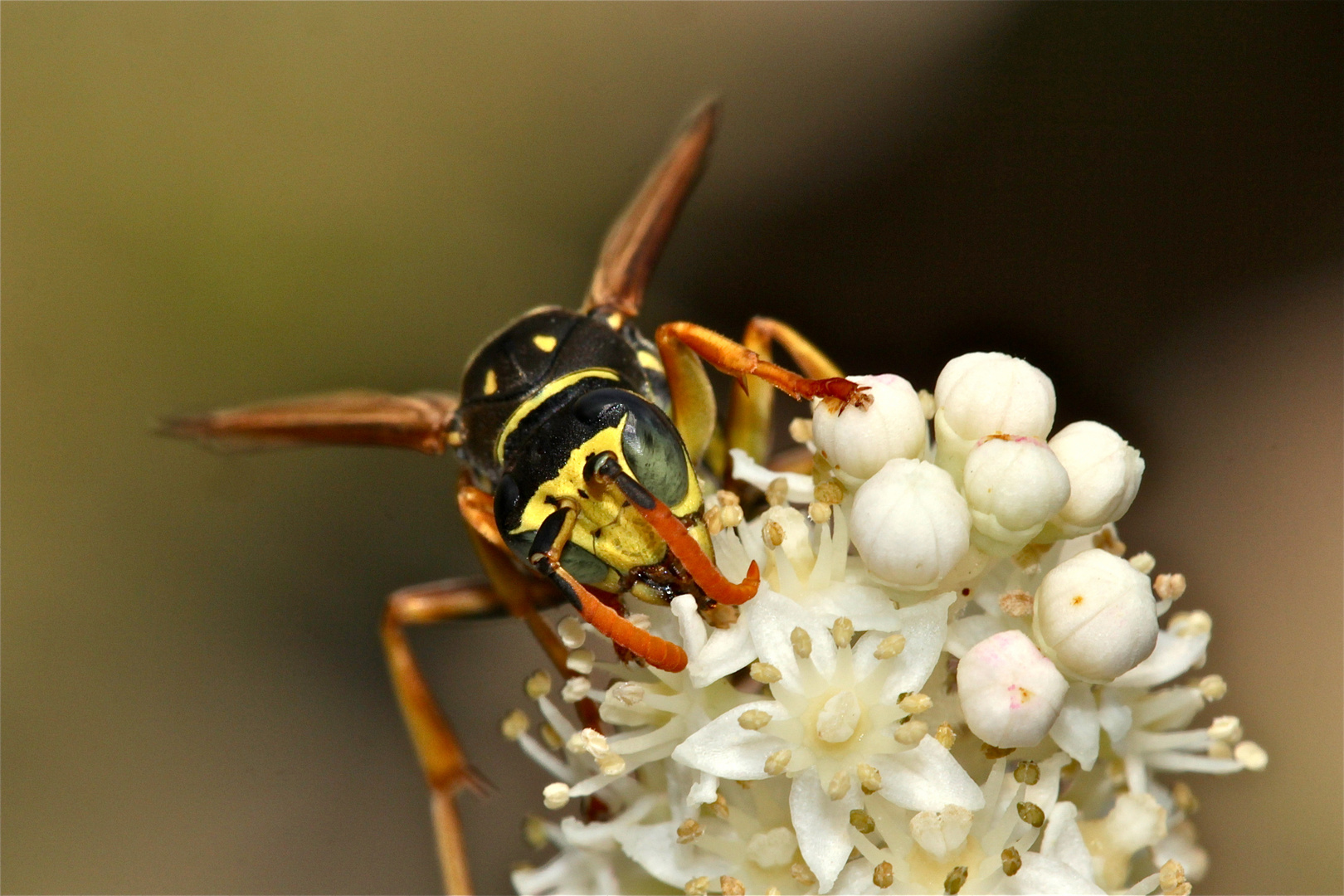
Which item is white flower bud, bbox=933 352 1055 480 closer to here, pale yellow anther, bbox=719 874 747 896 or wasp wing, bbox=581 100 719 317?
pale yellow anther, bbox=719 874 747 896

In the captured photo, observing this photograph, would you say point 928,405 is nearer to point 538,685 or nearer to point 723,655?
point 723,655

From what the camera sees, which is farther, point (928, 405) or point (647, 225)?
point (647, 225)

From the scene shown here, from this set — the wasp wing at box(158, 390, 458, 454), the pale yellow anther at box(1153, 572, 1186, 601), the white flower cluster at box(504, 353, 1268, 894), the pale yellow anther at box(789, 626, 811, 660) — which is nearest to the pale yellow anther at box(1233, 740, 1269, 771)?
the white flower cluster at box(504, 353, 1268, 894)

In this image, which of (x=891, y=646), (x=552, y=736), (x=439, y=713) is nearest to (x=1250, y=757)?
(x=891, y=646)

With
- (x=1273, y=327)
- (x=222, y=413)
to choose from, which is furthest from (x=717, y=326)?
(x=222, y=413)

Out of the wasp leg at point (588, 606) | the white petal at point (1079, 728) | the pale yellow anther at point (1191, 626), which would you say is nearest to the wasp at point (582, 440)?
the wasp leg at point (588, 606)

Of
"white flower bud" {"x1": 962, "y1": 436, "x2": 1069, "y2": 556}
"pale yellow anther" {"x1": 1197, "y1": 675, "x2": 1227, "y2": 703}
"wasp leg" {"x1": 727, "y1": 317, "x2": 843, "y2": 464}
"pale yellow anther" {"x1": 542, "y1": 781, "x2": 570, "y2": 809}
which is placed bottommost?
"pale yellow anther" {"x1": 1197, "y1": 675, "x2": 1227, "y2": 703}

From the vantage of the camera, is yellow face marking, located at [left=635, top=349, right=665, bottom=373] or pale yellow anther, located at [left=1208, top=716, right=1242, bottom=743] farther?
yellow face marking, located at [left=635, top=349, right=665, bottom=373]

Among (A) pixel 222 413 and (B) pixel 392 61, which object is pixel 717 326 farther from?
(A) pixel 222 413
